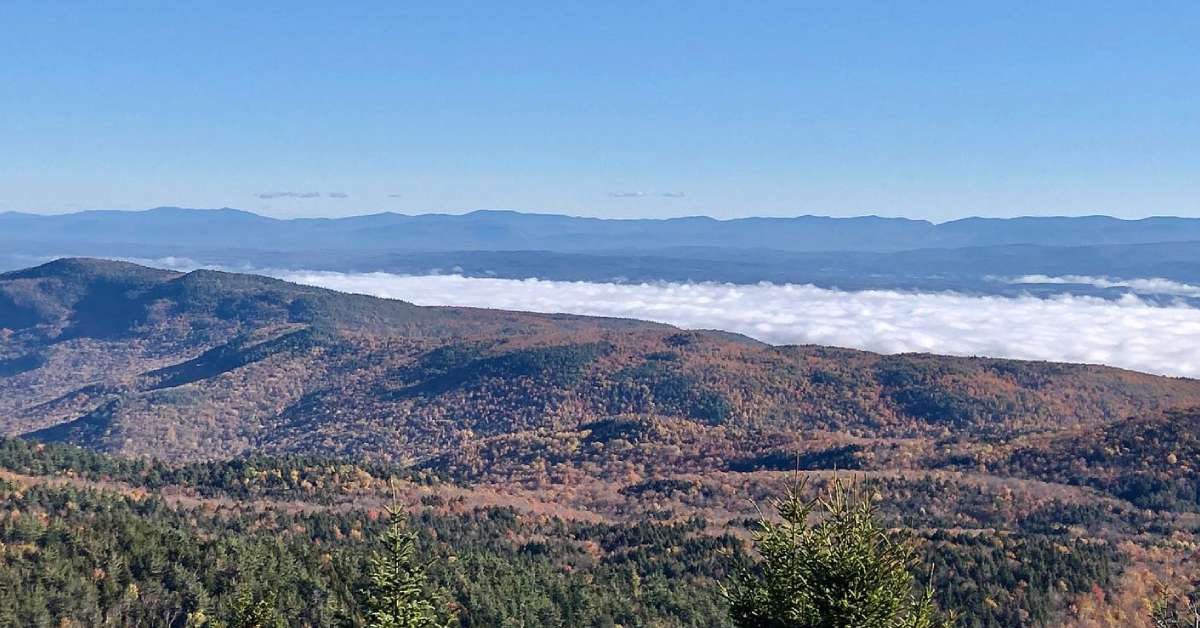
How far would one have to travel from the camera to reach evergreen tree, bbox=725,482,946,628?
24.0m

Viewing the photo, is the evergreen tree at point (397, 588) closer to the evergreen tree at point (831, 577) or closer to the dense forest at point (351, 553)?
the dense forest at point (351, 553)

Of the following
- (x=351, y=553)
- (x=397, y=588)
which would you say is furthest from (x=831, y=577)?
(x=351, y=553)

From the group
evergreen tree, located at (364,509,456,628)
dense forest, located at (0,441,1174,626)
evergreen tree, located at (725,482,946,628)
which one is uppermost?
evergreen tree, located at (725,482,946,628)

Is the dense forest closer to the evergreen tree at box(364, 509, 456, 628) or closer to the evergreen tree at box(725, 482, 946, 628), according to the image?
the evergreen tree at box(364, 509, 456, 628)

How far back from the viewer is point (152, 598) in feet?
185

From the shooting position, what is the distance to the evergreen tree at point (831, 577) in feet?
78.8

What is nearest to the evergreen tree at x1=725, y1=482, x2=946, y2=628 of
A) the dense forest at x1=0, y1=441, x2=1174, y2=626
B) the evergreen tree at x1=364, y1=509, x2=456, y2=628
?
the evergreen tree at x1=364, y1=509, x2=456, y2=628

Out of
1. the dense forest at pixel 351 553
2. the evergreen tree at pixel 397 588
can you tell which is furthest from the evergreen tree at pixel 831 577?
the dense forest at pixel 351 553

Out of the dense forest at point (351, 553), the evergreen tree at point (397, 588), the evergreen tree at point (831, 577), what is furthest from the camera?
the dense forest at point (351, 553)

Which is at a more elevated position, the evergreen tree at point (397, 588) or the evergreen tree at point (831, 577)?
the evergreen tree at point (831, 577)

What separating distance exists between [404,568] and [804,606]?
1333 cm

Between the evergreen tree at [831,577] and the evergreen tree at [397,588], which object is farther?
the evergreen tree at [397,588]

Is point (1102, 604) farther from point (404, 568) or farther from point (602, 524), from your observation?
point (404, 568)

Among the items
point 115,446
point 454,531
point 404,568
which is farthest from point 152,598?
point 115,446
